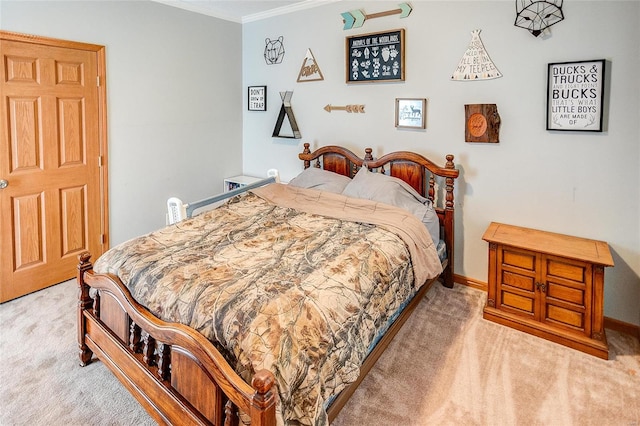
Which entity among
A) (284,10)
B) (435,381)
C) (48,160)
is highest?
(284,10)

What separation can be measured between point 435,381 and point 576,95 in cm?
205

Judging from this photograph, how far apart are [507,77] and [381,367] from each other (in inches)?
87.9

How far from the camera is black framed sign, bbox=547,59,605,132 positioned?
2453mm

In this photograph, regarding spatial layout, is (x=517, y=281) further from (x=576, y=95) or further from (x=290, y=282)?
(x=290, y=282)

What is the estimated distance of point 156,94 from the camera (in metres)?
3.67

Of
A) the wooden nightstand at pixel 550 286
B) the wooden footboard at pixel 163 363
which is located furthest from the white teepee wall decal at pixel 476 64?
the wooden footboard at pixel 163 363

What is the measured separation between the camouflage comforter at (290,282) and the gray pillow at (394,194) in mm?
177

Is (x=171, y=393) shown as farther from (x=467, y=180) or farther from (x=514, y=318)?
(x=467, y=180)

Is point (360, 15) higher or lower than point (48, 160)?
higher

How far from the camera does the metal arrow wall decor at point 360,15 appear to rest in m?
3.18

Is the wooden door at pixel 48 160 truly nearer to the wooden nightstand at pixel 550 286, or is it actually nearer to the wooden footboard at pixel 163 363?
the wooden footboard at pixel 163 363

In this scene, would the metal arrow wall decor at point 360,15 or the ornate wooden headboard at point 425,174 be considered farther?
the metal arrow wall decor at point 360,15

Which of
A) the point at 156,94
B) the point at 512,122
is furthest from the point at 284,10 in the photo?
the point at 512,122

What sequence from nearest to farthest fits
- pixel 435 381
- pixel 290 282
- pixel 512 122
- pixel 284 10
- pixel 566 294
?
pixel 290 282 < pixel 435 381 < pixel 566 294 < pixel 512 122 < pixel 284 10
